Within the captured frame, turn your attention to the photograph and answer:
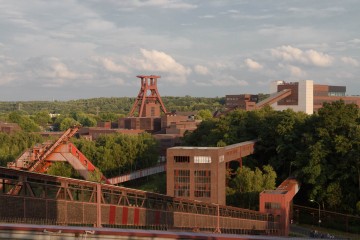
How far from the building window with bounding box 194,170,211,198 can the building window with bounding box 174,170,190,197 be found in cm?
74

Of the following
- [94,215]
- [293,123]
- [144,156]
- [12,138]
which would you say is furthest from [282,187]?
[12,138]

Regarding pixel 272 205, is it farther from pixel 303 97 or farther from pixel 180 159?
pixel 303 97

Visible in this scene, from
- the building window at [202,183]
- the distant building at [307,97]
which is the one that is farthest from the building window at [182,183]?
the distant building at [307,97]

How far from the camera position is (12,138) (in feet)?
288

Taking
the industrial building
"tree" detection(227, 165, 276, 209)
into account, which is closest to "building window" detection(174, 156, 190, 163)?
"tree" detection(227, 165, 276, 209)

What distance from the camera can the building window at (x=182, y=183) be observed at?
1891 inches

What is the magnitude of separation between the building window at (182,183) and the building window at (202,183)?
29.1 inches

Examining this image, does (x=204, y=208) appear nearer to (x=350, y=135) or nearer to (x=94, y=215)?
(x=94, y=215)

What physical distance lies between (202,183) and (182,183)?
186 cm

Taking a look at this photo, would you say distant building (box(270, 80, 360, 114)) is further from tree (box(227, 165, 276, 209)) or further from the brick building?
the brick building

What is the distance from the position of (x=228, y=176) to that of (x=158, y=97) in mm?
76084

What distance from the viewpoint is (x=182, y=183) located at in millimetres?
48281

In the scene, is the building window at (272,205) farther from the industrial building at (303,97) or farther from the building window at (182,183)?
the industrial building at (303,97)

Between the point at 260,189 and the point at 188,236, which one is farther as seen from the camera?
the point at 260,189
